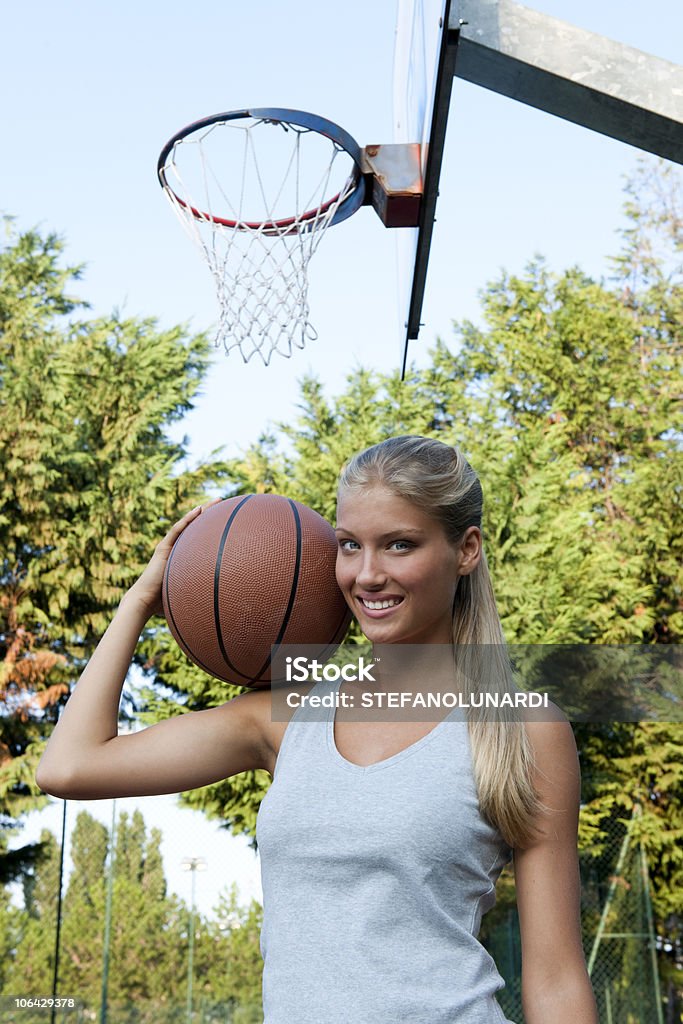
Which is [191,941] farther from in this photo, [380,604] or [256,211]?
[380,604]

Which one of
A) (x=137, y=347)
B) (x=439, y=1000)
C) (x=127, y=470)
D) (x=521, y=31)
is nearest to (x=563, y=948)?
(x=439, y=1000)

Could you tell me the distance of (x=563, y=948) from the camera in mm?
1446

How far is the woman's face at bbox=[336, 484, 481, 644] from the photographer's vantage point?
5.28ft

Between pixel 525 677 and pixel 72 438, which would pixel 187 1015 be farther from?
pixel 72 438

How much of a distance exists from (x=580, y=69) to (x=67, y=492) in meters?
9.36

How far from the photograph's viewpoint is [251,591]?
76.3 inches

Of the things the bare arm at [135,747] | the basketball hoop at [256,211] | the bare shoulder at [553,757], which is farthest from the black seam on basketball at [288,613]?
the basketball hoop at [256,211]

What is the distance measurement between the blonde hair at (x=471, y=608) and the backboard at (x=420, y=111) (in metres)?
1.50

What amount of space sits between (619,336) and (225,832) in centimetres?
768

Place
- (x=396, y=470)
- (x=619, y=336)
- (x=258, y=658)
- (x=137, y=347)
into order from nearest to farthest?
(x=396, y=470), (x=258, y=658), (x=137, y=347), (x=619, y=336)

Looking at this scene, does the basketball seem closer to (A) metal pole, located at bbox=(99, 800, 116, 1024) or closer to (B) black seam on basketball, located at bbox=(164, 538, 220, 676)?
(B) black seam on basketball, located at bbox=(164, 538, 220, 676)

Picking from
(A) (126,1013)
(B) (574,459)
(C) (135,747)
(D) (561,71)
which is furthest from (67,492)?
(C) (135,747)

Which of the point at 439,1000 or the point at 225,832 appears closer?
the point at 439,1000

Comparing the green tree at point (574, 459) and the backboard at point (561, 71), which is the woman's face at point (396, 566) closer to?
the backboard at point (561, 71)
